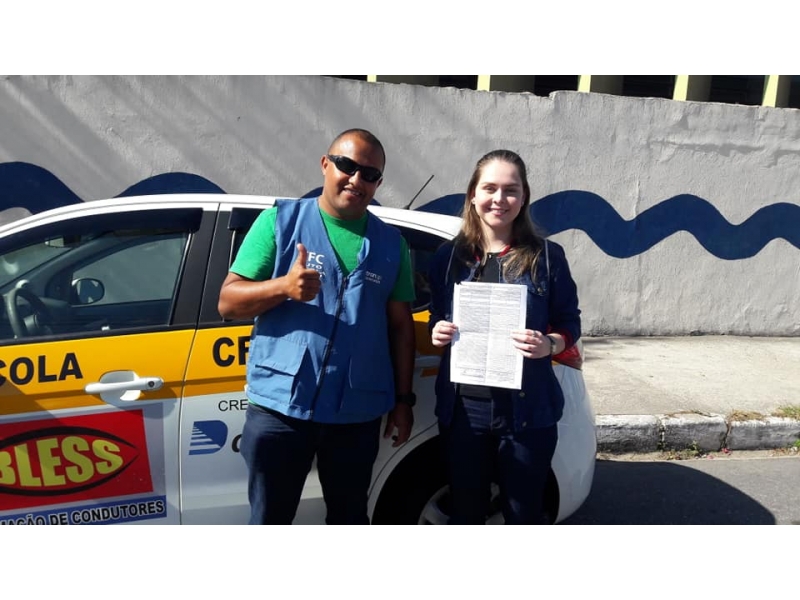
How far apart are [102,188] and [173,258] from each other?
3.46 m

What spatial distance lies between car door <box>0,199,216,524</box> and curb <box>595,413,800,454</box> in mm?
3092

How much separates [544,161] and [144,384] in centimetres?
488

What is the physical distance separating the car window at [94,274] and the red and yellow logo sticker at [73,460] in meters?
0.36

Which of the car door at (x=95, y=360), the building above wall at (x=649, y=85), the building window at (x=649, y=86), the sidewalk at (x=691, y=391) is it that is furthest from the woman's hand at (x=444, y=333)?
the building window at (x=649, y=86)

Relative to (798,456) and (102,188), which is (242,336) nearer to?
(102,188)

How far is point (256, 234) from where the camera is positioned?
7.86 ft

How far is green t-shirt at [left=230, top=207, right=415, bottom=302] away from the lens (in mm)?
2367

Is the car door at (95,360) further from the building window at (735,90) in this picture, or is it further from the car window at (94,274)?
the building window at (735,90)

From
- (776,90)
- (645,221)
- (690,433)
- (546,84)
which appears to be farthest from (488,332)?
Answer: (776,90)

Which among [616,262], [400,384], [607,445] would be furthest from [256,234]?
[616,262]

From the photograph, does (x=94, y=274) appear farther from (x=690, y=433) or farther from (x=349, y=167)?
(x=690, y=433)

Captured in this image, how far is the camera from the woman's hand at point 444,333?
8.00 ft

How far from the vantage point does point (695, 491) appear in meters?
4.20

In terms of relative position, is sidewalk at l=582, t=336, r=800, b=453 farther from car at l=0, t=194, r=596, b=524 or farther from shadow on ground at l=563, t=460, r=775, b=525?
car at l=0, t=194, r=596, b=524
